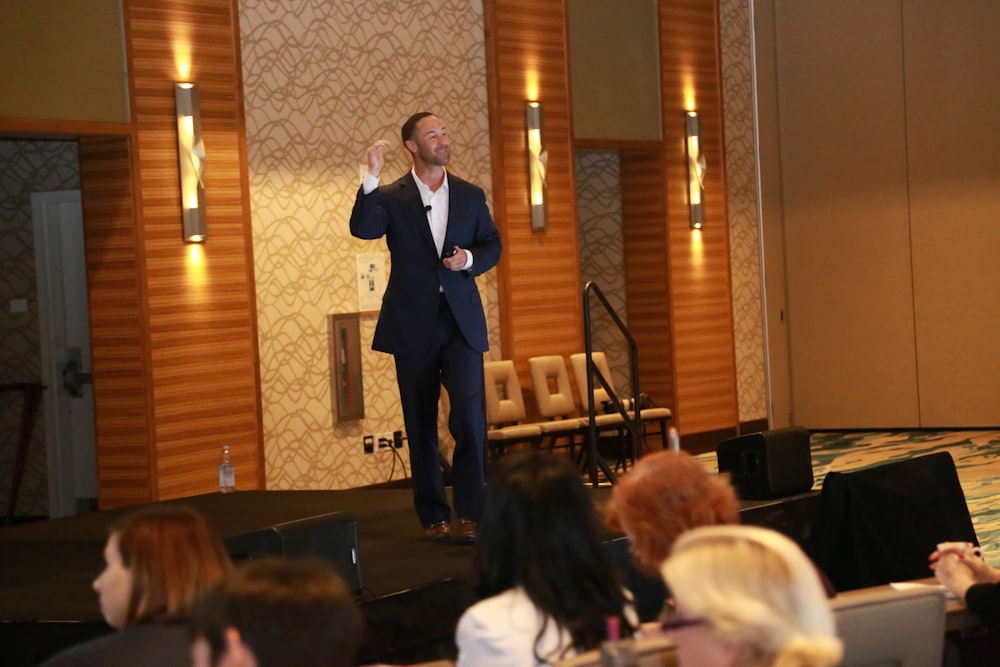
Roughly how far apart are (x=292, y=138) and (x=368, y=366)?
1.45 m

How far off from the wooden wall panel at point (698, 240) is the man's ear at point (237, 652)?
8544 mm

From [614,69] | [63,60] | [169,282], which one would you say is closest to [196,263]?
[169,282]

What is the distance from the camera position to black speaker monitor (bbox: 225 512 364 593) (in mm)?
3541

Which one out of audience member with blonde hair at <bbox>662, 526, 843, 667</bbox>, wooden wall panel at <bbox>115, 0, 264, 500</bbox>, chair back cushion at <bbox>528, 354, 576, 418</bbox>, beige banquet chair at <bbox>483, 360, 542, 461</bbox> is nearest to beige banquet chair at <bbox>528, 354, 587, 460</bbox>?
Result: chair back cushion at <bbox>528, 354, 576, 418</bbox>

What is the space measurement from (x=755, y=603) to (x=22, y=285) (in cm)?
773

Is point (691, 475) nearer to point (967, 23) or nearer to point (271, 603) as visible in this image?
point (271, 603)

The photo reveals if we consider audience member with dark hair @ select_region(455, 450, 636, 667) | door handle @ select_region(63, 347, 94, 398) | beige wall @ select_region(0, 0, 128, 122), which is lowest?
audience member with dark hair @ select_region(455, 450, 636, 667)

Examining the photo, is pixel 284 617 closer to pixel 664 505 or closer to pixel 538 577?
pixel 538 577

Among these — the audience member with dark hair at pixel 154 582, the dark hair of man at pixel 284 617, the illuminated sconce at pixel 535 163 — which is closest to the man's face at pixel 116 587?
the audience member with dark hair at pixel 154 582

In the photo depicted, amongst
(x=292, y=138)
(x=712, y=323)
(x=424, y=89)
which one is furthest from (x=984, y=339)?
(x=292, y=138)

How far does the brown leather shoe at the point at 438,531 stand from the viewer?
4789 millimetres

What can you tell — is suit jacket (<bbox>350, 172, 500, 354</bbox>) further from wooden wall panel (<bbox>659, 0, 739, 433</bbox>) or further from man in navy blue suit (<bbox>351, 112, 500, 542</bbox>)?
wooden wall panel (<bbox>659, 0, 739, 433</bbox>)

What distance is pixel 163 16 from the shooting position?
7.11 metres

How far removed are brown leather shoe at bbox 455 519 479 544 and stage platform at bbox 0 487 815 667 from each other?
3 cm
